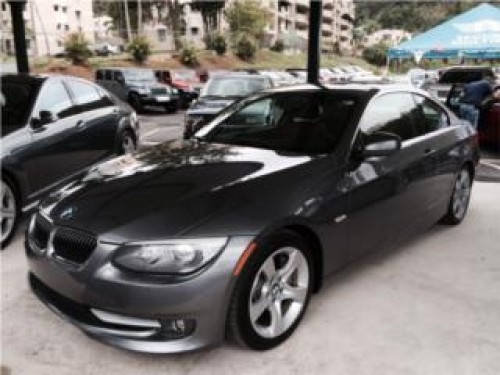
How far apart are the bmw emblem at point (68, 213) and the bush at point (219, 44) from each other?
41.8 meters

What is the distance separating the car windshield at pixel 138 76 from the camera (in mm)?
20781

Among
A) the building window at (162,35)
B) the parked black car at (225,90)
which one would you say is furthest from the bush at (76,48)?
the parked black car at (225,90)

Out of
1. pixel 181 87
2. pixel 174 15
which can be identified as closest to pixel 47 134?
pixel 181 87

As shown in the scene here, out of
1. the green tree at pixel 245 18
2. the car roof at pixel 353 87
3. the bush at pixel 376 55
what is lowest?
the bush at pixel 376 55

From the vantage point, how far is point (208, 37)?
46.3 metres

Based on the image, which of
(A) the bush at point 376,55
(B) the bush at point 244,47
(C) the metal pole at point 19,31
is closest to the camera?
(C) the metal pole at point 19,31

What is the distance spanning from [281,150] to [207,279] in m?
1.33

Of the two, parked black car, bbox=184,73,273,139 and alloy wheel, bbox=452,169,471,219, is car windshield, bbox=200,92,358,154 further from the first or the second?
parked black car, bbox=184,73,273,139

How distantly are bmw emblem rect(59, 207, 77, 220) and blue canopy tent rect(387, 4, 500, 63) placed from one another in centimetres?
1241

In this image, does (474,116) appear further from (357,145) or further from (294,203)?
(294,203)

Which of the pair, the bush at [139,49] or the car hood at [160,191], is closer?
the car hood at [160,191]

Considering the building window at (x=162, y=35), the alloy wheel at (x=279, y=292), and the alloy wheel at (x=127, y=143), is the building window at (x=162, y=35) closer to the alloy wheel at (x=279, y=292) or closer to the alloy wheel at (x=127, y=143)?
the alloy wheel at (x=127, y=143)

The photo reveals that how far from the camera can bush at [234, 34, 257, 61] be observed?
44906 mm

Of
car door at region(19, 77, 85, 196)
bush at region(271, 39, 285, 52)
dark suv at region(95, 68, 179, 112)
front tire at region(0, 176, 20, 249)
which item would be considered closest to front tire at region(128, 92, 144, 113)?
dark suv at region(95, 68, 179, 112)
